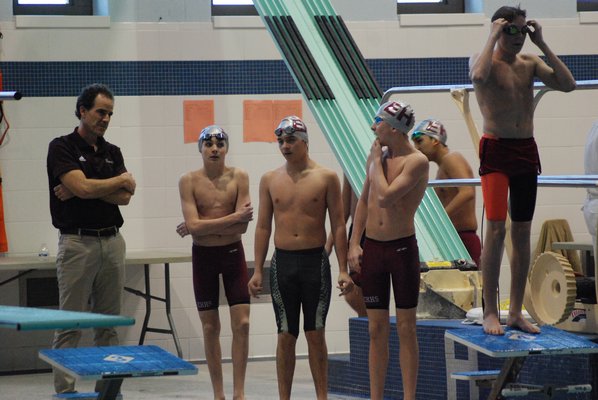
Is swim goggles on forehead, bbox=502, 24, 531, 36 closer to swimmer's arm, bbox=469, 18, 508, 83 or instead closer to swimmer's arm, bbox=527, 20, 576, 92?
swimmer's arm, bbox=469, 18, 508, 83

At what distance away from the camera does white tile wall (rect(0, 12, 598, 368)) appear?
9547mm

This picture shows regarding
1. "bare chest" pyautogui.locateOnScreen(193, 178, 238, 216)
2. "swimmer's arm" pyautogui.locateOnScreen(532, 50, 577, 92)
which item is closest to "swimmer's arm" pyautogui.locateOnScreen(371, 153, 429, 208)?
"swimmer's arm" pyautogui.locateOnScreen(532, 50, 577, 92)

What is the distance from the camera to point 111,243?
6621mm

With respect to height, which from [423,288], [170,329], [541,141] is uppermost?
[541,141]

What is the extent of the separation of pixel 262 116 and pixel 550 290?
429 cm

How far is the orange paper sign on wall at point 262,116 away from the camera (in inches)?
396

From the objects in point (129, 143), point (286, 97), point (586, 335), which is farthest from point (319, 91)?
point (586, 335)

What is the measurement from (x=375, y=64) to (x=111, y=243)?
4392 millimetres

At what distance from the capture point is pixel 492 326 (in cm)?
574

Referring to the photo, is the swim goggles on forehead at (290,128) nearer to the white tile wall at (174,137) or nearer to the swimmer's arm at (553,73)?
the swimmer's arm at (553,73)

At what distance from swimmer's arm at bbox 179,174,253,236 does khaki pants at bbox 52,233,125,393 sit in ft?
1.87

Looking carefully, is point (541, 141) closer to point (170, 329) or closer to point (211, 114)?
point (211, 114)

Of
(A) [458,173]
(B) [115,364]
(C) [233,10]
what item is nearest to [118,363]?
(B) [115,364]

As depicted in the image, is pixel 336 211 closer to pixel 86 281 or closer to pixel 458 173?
pixel 86 281
